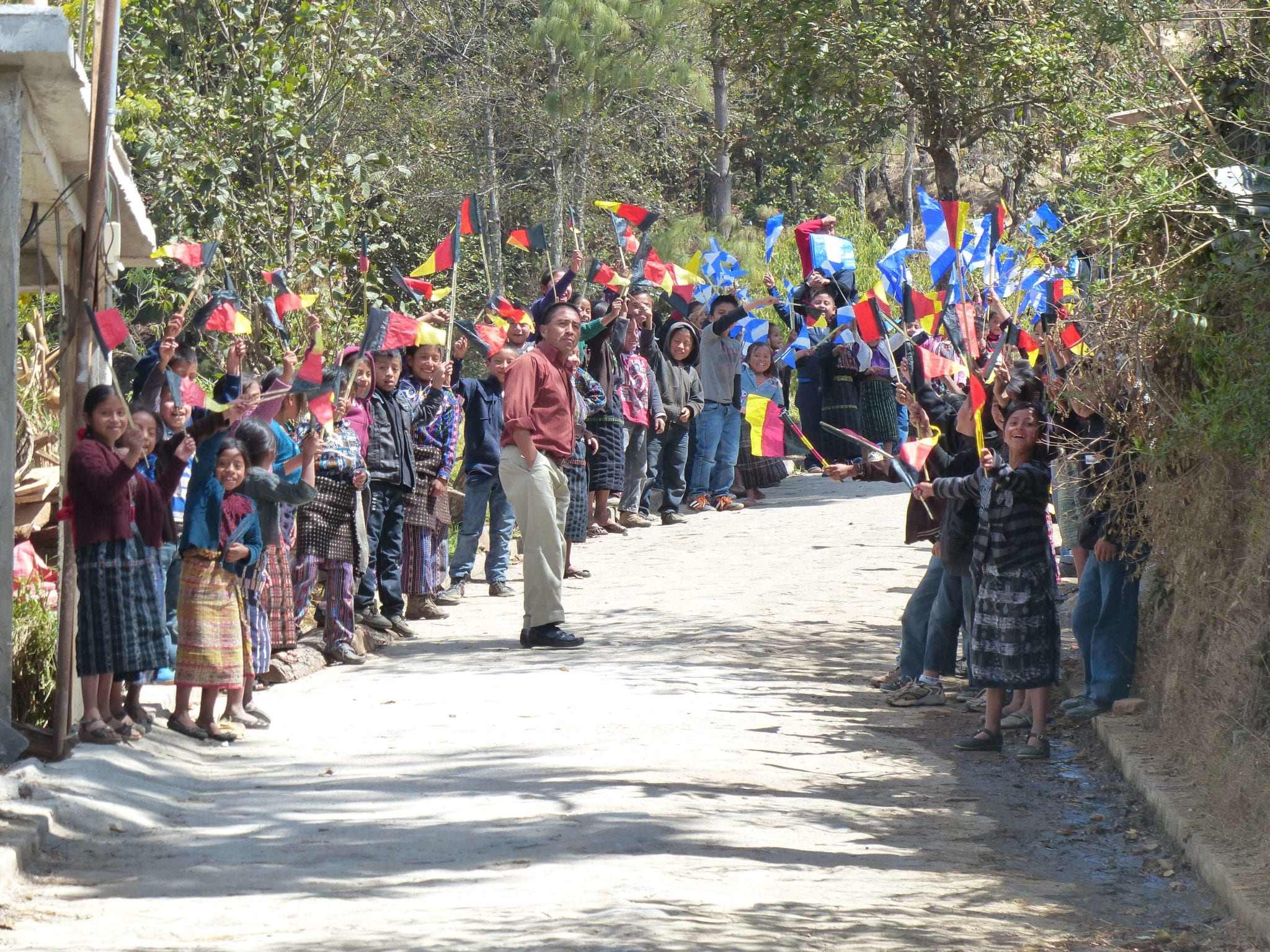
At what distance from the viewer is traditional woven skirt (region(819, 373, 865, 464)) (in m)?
14.8

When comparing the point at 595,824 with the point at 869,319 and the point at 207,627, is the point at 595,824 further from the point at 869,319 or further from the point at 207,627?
the point at 869,319

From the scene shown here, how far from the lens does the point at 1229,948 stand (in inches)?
187

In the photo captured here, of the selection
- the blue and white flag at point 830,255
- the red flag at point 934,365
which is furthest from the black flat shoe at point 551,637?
the blue and white flag at point 830,255

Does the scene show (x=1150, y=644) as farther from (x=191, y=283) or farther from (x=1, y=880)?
(x=191, y=283)

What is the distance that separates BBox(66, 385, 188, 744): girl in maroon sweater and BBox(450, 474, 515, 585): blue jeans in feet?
15.2

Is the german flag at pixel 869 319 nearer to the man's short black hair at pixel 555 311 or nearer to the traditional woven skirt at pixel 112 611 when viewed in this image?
the man's short black hair at pixel 555 311

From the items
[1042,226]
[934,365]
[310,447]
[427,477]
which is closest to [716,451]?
[427,477]

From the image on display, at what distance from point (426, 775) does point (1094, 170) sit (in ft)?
12.2

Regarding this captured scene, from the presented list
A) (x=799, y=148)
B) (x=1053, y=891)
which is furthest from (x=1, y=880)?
(x=799, y=148)

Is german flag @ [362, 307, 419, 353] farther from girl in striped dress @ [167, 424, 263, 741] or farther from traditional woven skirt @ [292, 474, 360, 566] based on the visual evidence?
girl in striped dress @ [167, 424, 263, 741]

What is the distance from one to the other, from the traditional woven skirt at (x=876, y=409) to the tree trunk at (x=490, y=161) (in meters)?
13.0

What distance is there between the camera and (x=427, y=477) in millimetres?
10180

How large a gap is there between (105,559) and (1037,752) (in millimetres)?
4065

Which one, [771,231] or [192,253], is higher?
[771,231]
